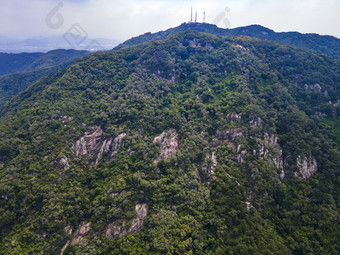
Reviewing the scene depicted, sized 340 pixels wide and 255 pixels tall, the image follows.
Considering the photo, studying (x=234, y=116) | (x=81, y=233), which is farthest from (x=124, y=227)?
(x=234, y=116)

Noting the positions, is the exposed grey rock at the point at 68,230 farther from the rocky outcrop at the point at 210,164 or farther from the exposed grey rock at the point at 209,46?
the exposed grey rock at the point at 209,46

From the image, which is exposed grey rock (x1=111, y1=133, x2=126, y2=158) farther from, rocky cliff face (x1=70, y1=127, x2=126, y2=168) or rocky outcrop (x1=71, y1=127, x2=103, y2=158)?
rocky outcrop (x1=71, y1=127, x2=103, y2=158)

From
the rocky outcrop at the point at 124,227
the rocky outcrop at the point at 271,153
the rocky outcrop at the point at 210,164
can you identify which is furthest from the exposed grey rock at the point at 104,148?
the rocky outcrop at the point at 271,153

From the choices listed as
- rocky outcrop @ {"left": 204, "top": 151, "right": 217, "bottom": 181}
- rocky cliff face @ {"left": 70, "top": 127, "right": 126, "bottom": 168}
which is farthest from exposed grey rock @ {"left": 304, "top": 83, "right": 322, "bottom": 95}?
rocky cliff face @ {"left": 70, "top": 127, "right": 126, "bottom": 168}

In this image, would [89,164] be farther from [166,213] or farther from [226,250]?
[226,250]

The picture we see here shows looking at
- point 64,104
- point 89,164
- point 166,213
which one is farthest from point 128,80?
point 166,213

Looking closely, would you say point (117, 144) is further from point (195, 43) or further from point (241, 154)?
point (195, 43)
